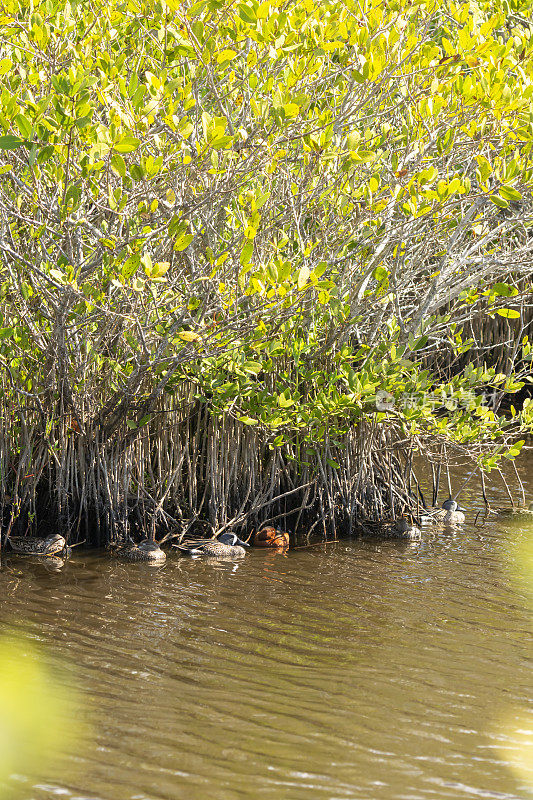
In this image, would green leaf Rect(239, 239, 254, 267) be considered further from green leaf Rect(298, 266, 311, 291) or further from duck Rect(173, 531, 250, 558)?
duck Rect(173, 531, 250, 558)

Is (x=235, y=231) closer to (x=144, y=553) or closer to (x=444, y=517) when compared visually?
(x=144, y=553)

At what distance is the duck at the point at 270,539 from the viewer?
18.9ft

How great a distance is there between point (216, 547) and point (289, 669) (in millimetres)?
1810

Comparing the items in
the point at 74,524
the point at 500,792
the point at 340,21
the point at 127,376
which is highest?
the point at 340,21

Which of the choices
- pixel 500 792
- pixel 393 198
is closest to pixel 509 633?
pixel 500 792

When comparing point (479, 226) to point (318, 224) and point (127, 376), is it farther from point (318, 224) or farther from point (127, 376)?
point (127, 376)

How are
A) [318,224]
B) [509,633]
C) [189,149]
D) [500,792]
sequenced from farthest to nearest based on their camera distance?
[318,224], [189,149], [509,633], [500,792]

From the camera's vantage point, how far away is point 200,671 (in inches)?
145

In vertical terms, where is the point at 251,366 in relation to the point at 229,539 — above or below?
above

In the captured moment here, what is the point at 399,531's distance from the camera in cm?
600

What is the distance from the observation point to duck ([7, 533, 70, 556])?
17.4 feet

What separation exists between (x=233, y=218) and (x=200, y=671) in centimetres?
253

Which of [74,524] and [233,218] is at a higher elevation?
[233,218]

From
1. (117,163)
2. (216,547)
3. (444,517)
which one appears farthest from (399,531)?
(117,163)
